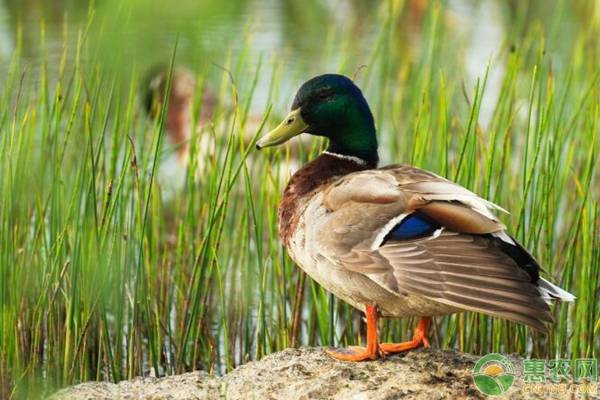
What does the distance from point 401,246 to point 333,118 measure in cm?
69

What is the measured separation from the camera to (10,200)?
10.2ft

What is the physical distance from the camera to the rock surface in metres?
2.64

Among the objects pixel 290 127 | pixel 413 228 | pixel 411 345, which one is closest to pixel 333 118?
pixel 290 127

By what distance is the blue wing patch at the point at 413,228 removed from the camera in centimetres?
261

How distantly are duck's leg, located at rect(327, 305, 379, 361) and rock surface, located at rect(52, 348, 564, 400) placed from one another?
20 millimetres

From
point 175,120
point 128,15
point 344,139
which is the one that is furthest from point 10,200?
point 175,120

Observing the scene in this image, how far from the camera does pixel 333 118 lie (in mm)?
3141

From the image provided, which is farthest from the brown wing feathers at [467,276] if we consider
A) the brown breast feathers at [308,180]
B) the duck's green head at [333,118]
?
the duck's green head at [333,118]

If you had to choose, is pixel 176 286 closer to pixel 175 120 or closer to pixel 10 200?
pixel 10 200

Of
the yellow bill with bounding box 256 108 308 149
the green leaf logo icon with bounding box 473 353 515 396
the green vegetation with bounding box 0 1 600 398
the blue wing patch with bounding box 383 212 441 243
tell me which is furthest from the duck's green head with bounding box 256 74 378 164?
the green leaf logo icon with bounding box 473 353 515 396

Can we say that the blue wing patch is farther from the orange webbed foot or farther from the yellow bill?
the yellow bill

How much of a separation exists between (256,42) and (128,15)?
809 cm

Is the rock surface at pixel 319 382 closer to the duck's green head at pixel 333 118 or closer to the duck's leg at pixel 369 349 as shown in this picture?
the duck's leg at pixel 369 349

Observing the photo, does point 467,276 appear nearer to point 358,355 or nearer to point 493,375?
point 493,375
